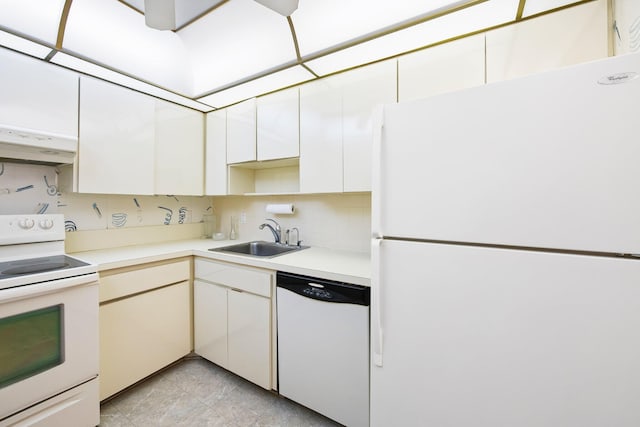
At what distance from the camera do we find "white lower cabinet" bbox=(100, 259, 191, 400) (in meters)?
1.54

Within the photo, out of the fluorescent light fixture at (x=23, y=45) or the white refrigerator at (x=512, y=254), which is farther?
the fluorescent light fixture at (x=23, y=45)

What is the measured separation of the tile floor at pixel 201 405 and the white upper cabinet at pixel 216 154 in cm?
151

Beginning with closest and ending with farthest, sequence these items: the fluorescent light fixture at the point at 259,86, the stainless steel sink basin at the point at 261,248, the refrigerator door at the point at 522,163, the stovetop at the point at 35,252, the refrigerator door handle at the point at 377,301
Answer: the refrigerator door at the point at 522,163, the refrigerator door handle at the point at 377,301, the stovetop at the point at 35,252, the fluorescent light fixture at the point at 259,86, the stainless steel sink basin at the point at 261,248

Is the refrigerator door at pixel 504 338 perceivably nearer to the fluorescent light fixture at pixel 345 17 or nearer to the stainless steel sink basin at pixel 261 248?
the fluorescent light fixture at pixel 345 17

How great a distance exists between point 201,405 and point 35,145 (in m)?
1.82

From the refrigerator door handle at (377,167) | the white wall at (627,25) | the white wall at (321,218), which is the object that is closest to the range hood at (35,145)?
the white wall at (321,218)

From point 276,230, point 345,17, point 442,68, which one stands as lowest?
point 276,230

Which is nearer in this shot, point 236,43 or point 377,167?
point 377,167

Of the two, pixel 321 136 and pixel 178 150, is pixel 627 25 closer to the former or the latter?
pixel 321 136

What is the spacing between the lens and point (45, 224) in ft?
5.29

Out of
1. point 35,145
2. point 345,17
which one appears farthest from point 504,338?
point 35,145

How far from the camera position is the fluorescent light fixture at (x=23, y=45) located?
1.33m

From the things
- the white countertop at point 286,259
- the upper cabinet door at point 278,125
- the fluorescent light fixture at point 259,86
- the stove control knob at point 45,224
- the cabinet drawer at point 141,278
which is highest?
the fluorescent light fixture at point 259,86

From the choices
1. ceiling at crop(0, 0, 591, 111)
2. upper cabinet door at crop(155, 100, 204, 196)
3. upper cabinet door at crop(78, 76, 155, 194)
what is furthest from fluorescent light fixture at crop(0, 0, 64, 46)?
upper cabinet door at crop(155, 100, 204, 196)
